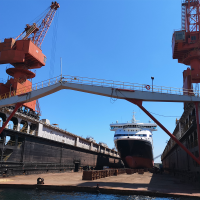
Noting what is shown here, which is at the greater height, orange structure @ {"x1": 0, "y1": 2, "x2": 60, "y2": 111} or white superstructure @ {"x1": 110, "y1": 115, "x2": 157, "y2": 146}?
orange structure @ {"x1": 0, "y1": 2, "x2": 60, "y2": 111}

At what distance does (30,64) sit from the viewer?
3678cm

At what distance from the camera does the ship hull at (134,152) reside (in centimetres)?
4388

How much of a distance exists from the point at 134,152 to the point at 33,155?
22860mm

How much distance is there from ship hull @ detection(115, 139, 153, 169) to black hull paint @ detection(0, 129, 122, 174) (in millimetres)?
11213

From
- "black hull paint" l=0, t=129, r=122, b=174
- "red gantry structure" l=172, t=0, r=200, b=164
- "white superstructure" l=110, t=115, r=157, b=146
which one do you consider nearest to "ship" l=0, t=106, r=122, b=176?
"black hull paint" l=0, t=129, r=122, b=174

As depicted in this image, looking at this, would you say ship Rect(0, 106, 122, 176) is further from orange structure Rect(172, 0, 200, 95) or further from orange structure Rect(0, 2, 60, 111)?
orange structure Rect(172, 0, 200, 95)

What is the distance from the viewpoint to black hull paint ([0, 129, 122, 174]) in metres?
25.6

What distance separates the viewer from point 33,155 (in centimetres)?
3033

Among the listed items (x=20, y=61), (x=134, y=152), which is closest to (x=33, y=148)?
(x=20, y=61)

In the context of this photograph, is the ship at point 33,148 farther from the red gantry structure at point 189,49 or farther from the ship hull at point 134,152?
the red gantry structure at point 189,49

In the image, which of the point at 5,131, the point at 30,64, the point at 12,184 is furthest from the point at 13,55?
the point at 12,184

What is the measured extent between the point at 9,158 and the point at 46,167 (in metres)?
8.91

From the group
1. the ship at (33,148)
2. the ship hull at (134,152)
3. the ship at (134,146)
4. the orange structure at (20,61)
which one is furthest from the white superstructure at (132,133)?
the orange structure at (20,61)

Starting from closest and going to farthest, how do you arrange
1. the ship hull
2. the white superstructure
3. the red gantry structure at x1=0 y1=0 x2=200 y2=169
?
the red gantry structure at x1=0 y1=0 x2=200 y2=169 → the ship hull → the white superstructure
